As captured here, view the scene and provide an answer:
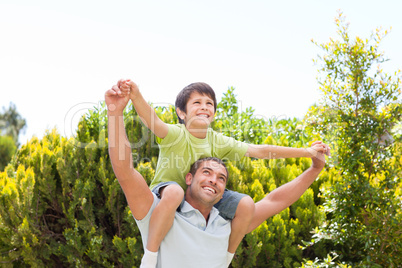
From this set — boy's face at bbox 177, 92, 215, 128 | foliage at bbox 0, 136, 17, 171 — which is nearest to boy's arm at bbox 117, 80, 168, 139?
boy's face at bbox 177, 92, 215, 128

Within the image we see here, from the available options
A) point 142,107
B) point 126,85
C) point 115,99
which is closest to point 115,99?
point 115,99

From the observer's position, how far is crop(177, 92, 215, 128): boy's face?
299 centimetres

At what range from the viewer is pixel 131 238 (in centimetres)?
409

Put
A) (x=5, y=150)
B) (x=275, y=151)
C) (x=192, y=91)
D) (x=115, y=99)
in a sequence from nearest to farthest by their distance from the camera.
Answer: (x=115, y=99)
(x=192, y=91)
(x=275, y=151)
(x=5, y=150)

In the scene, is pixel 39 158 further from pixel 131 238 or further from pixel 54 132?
pixel 131 238

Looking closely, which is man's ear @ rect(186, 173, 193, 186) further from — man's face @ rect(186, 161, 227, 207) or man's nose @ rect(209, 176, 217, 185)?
man's nose @ rect(209, 176, 217, 185)

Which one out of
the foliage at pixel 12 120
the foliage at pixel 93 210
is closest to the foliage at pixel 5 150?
the foliage at pixel 12 120

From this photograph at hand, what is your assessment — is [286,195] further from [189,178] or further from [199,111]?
[199,111]

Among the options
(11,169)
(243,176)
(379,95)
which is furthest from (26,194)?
(379,95)

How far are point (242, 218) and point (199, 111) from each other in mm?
807

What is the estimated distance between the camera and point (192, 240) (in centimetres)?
278

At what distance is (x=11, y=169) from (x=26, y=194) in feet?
3.45

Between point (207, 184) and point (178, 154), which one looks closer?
point (207, 184)

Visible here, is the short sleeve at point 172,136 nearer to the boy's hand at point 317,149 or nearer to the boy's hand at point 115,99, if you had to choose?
the boy's hand at point 115,99
